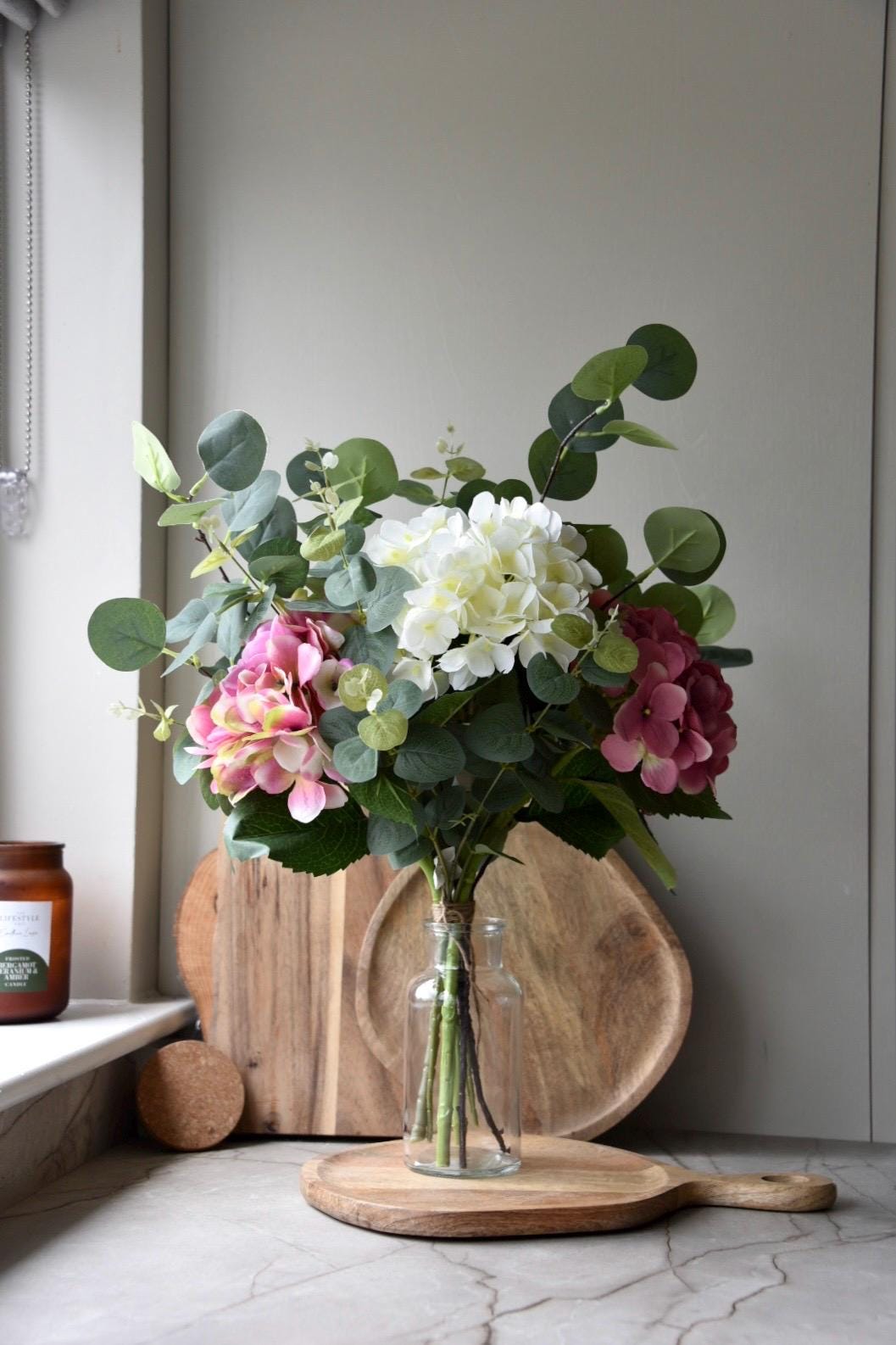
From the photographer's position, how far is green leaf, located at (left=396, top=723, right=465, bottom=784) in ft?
2.66

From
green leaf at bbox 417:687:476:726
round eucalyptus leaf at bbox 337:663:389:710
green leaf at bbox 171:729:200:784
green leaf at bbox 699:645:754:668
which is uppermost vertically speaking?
green leaf at bbox 699:645:754:668

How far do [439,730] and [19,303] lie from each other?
2.40ft

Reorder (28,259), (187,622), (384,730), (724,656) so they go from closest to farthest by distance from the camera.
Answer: (384,730), (187,622), (724,656), (28,259)

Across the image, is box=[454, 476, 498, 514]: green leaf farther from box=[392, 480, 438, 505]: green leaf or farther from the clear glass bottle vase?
the clear glass bottle vase

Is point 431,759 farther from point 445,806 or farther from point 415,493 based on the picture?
point 415,493

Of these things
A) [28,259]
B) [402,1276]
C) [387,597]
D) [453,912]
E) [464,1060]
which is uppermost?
[28,259]

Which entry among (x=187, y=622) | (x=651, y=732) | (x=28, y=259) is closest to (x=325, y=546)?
(x=187, y=622)

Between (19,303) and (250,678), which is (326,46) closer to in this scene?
(19,303)

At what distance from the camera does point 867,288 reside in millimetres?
1182

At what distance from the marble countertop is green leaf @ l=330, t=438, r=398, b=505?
1.66 ft

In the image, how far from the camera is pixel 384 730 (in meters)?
0.78

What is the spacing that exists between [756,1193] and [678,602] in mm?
431

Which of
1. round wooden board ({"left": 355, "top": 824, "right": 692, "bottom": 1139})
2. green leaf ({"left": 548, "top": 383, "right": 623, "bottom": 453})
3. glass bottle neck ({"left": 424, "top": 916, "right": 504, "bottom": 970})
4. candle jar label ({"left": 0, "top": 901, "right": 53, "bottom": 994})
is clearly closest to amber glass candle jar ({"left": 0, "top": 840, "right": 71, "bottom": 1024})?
candle jar label ({"left": 0, "top": 901, "right": 53, "bottom": 994})

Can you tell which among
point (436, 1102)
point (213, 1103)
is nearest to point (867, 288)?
point (436, 1102)
